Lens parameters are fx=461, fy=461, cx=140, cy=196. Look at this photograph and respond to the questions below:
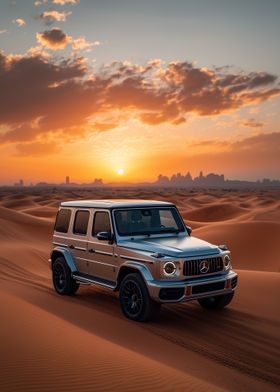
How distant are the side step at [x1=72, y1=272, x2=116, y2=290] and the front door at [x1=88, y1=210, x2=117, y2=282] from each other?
6 centimetres

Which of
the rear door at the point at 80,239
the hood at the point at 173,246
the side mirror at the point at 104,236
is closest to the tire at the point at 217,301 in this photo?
the hood at the point at 173,246

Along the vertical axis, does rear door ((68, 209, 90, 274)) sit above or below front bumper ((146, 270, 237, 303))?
above

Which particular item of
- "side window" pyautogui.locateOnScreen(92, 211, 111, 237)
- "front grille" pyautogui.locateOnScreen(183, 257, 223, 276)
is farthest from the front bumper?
"side window" pyautogui.locateOnScreen(92, 211, 111, 237)

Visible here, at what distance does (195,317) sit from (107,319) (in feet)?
5.50

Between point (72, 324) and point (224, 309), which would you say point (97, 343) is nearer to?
point (72, 324)

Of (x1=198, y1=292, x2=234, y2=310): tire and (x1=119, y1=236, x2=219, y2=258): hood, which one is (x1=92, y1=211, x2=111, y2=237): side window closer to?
(x1=119, y1=236, x2=219, y2=258): hood

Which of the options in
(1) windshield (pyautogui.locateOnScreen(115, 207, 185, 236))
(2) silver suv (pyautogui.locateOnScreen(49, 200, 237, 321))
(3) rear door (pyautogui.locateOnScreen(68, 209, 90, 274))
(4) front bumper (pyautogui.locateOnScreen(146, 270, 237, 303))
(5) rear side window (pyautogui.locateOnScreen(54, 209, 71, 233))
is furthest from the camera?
(5) rear side window (pyautogui.locateOnScreen(54, 209, 71, 233))

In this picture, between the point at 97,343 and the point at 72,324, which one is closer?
the point at 97,343

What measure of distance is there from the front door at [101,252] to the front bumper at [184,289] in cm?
130

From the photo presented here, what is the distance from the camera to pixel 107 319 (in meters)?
8.31

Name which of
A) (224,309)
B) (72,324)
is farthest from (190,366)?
(224,309)

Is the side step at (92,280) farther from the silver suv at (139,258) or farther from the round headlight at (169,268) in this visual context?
the round headlight at (169,268)

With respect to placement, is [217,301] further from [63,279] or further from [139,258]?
[63,279]

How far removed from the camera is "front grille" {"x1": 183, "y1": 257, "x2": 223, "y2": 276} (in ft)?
25.9
